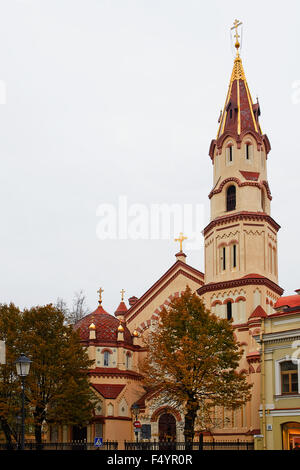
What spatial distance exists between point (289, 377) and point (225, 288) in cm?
1648

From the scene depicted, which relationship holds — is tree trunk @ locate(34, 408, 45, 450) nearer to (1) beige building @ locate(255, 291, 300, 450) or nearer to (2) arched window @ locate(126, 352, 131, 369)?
(2) arched window @ locate(126, 352, 131, 369)

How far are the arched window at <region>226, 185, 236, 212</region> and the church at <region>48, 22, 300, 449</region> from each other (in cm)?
9

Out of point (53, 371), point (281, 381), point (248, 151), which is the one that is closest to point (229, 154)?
point (248, 151)

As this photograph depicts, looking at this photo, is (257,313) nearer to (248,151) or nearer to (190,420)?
(190,420)

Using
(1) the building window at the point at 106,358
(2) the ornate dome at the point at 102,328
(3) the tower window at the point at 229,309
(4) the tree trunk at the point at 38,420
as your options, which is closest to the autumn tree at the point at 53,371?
(4) the tree trunk at the point at 38,420

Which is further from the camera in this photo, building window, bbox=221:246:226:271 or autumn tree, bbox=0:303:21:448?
building window, bbox=221:246:226:271

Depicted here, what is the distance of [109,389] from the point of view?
→ 55.2 metres

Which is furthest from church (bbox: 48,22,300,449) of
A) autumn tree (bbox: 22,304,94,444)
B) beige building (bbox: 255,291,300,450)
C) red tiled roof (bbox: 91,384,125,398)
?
beige building (bbox: 255,291,300,450)

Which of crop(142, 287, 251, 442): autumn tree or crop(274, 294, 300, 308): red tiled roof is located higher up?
crop(274, 294, 300, 308): red tiled roof

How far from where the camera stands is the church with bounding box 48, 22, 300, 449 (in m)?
51.6

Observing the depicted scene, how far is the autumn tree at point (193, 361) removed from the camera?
39781 millimetres

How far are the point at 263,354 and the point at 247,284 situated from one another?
45.0 ft

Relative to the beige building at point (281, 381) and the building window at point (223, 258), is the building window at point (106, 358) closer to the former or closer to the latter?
the building window at point (223, 258)

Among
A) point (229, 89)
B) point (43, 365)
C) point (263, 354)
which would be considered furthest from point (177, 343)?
point (229, 89)
